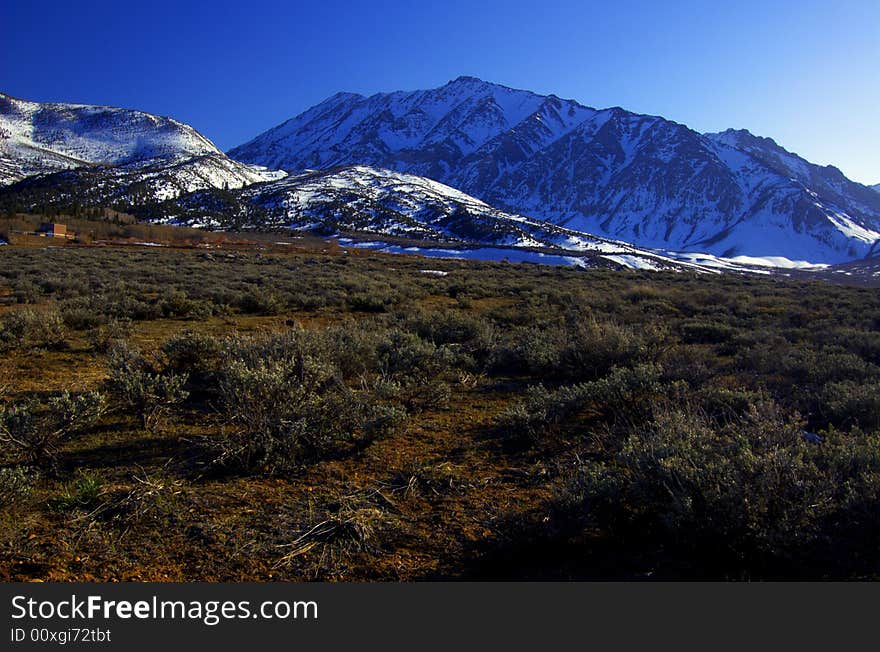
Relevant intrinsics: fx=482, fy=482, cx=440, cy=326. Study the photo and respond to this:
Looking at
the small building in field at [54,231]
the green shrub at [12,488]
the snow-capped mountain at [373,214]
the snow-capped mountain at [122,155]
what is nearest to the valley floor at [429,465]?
the green shrub at [12,488]

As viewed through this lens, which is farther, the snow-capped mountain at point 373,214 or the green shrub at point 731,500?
the snow-capped mountain at point 373,214

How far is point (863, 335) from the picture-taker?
31.4 feet

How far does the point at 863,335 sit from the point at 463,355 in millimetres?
8196

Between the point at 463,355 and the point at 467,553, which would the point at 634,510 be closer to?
the point at 467,553

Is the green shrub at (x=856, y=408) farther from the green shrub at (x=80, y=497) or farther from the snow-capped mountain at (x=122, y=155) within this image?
the snow-capped mountain at (x=122, y=155)

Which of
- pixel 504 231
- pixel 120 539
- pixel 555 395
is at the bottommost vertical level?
pixel 120 539

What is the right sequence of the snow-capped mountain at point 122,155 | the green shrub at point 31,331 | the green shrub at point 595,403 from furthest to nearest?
the snow-capped mountain at point 122,155 → the green shrub at point 31,331 → the green shrub at point 595,403

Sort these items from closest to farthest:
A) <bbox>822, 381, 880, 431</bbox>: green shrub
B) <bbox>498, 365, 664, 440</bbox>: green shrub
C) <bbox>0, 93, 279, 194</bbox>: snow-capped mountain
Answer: <bbox>822, 381, 880, 431</bbox>: green shrub < <bbox>498, 365, 664, 440</bbox>: green shrub < <bbox>0, 93, 279, 194</bbox>: snow-capped mountain

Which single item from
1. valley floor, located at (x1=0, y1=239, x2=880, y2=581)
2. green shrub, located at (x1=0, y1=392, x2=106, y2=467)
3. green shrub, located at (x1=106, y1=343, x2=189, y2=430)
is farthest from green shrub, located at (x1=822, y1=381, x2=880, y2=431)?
green shrub, located at (x1=0, y1=392, x2=106, y2=467)

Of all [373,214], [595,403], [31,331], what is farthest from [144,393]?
[373,214]

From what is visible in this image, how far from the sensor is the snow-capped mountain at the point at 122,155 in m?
140

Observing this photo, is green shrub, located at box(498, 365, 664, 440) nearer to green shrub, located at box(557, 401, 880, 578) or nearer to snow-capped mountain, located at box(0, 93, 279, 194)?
green shrub, located at box(557, 401, 880, 578)

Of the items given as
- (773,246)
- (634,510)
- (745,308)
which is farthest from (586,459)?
(773,246)

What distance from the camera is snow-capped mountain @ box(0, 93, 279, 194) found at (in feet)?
461
